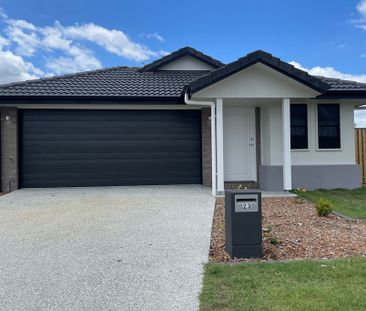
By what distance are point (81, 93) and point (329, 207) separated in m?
8.60

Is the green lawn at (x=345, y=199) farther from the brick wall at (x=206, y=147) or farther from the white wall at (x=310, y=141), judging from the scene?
the brick wall at (x=206, y=147)

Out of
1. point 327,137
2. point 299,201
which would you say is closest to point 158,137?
point 299,201

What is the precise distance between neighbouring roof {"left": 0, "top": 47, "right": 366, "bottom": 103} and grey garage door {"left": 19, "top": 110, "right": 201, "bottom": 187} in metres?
0.76

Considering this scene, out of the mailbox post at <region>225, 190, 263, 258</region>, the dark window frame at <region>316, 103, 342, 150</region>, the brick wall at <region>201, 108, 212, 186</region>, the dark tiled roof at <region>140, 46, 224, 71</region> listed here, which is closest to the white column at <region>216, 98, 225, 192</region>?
the brick wall at <region>201, 108, 212, 186</region>

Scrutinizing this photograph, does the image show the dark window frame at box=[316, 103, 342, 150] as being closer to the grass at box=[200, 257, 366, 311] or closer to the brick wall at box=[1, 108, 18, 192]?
the grass at box=[200, 257, 366, 311]

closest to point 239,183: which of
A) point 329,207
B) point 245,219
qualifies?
point 329,207

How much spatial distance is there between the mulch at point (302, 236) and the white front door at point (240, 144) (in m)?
4.23

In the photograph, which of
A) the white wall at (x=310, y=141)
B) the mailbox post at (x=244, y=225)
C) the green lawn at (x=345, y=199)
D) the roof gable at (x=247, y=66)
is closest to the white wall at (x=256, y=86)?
the roof gable at (x=247, y=66)

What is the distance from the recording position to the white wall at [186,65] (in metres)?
16.3

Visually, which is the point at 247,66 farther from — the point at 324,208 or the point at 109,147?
the point at 109,147

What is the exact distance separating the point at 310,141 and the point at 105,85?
743 cm

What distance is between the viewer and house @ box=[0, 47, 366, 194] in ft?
41.8

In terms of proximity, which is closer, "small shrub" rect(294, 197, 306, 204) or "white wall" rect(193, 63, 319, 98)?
"small shrub" rect(294, 197, 306, 204)

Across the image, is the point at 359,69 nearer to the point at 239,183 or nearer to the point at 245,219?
the point at 239,183
